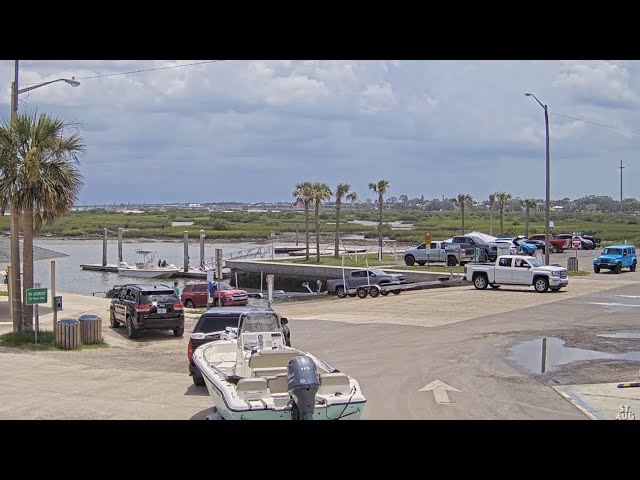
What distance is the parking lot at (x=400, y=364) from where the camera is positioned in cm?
1372

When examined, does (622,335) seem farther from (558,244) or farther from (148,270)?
(148,270)

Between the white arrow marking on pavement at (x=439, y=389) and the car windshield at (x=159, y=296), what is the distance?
413 inches

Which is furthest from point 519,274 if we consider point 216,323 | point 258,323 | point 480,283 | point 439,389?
point 258,323

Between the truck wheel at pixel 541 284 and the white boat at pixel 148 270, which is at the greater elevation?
the truck wheel at pixel 541 284

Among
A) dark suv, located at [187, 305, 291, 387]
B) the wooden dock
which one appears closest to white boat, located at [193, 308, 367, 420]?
dark suv, located at [187, 305, 291, 387]

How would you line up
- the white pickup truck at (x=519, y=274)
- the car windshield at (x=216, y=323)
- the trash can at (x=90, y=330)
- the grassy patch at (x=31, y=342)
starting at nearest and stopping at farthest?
1. the car windshield at (x=216, y=323)
2. the grassy patch at (x=31, y=342)
3. the trash can at (x=90, y=330)
4. the white pickup truck at (x=519, y=274)

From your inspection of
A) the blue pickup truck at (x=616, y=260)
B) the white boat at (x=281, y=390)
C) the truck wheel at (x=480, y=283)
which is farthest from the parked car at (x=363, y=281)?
the white boat at (x=281, y=390)

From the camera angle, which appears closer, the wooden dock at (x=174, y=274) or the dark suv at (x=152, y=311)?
the dark suv at (x=152, y=311)

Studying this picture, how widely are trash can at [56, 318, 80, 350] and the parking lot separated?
559 mm

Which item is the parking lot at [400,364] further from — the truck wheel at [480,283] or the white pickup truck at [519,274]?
the truck wheel at [480,283]

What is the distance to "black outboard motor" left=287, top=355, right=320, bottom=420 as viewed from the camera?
29.8ft
